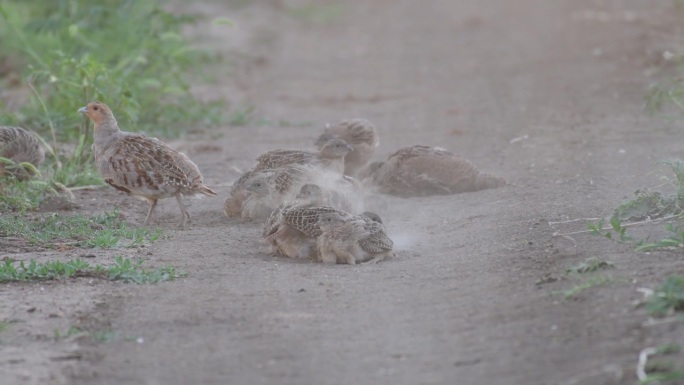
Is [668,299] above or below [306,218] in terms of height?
below

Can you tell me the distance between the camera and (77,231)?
8.51m

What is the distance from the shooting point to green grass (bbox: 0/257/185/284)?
700cm

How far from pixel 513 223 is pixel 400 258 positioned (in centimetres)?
103

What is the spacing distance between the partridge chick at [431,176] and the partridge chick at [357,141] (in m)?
1.02

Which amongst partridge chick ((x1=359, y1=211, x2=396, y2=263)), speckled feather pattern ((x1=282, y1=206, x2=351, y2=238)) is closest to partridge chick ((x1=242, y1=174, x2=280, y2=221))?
speckled feather pattern ((x1=282, y1=206, x2=351, y2=238))

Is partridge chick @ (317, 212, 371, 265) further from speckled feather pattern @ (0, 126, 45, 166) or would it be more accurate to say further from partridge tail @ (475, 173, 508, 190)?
speckled feather pattern @ (0, 126, 45, 166)

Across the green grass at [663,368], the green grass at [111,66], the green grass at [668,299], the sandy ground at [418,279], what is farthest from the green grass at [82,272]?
the green grass at [111,66]

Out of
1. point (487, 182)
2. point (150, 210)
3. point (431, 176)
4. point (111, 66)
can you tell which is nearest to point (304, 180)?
point (150, 210)

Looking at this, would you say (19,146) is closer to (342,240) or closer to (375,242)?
(342,240)

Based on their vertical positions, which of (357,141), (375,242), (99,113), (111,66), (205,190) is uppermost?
(111,66)

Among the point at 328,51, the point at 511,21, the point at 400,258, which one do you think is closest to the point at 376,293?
the point at 400,258

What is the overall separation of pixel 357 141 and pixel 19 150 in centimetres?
333

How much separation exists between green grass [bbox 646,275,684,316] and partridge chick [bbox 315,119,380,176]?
6088 mm

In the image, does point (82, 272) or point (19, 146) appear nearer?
point (82, 272)
